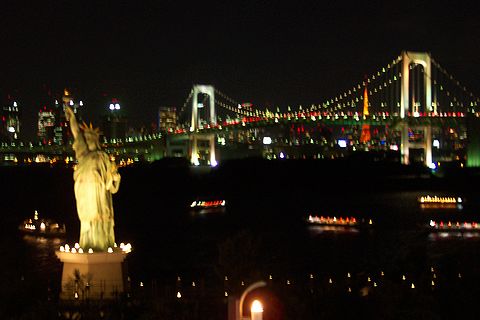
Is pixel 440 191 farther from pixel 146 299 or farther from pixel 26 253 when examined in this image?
pixel 146 299

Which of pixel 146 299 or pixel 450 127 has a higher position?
pixel 450 127

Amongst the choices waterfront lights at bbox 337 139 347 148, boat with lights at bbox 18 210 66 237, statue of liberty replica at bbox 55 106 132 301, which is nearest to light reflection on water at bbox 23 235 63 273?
boat with lights at bbox 18 210 66 237

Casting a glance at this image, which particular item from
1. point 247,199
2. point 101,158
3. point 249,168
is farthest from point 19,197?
point 101,158

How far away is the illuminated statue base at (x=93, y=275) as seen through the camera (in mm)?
9555

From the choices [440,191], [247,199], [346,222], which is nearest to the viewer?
[346,222]

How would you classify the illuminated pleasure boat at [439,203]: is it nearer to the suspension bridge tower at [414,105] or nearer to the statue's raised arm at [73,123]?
the suspension bridge tower at [414,105]

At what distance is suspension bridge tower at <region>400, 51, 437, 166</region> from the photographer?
207 ft

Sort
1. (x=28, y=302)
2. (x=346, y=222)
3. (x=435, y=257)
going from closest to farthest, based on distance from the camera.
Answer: (x=28, y=302)
(x=435, y=257)
(x=346, y=222)

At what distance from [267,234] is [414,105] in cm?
3572

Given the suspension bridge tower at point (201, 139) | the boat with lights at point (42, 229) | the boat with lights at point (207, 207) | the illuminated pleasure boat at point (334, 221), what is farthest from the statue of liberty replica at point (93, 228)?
the suspension bridge tower at point (201, 139)

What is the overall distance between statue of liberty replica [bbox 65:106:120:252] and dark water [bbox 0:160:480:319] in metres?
0.87

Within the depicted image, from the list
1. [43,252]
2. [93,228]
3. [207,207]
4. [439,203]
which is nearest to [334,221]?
[207,207]

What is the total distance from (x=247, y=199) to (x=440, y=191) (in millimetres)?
14659

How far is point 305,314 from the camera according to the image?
791 cm
